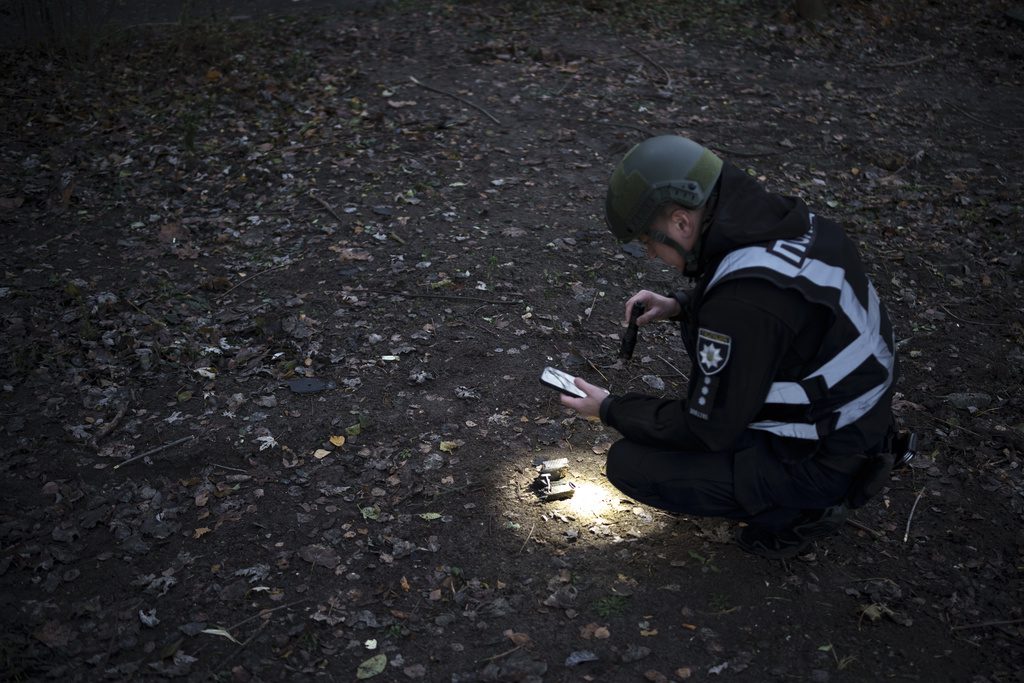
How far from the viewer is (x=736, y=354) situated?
292 cm

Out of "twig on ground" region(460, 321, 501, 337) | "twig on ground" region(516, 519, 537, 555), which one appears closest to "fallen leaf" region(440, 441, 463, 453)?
"twig on ground" region(516, 519, 537, 555)

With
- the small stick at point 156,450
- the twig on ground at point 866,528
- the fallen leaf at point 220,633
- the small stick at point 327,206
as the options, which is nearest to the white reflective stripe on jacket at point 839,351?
the twig on ground at point 866,528

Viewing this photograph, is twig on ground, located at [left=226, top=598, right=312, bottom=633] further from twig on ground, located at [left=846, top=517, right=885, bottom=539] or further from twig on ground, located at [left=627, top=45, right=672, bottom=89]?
twig on ground, located at [left=627, top=45, right=672, bottom=89]

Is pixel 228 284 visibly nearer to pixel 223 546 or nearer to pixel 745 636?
pixel 223 546

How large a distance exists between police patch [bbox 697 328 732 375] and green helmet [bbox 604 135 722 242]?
52 centimetres

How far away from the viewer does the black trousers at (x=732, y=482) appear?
11.0 ft

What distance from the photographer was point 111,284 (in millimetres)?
5641

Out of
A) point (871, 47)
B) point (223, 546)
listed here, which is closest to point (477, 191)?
point (223, 546)

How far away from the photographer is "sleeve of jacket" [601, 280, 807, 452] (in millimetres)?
2887

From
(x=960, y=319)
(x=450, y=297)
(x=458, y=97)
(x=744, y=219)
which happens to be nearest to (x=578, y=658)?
(x=744, y=219)

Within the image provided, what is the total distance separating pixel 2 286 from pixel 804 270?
523cm

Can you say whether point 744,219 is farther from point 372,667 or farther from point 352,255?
point 352,255

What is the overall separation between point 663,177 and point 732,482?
1295mm

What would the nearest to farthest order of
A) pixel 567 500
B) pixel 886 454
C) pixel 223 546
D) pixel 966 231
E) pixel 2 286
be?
pixel 886 454 → pixel 223 546 → pixel 567 500 → pixel 2 286 → pixel 966 231
